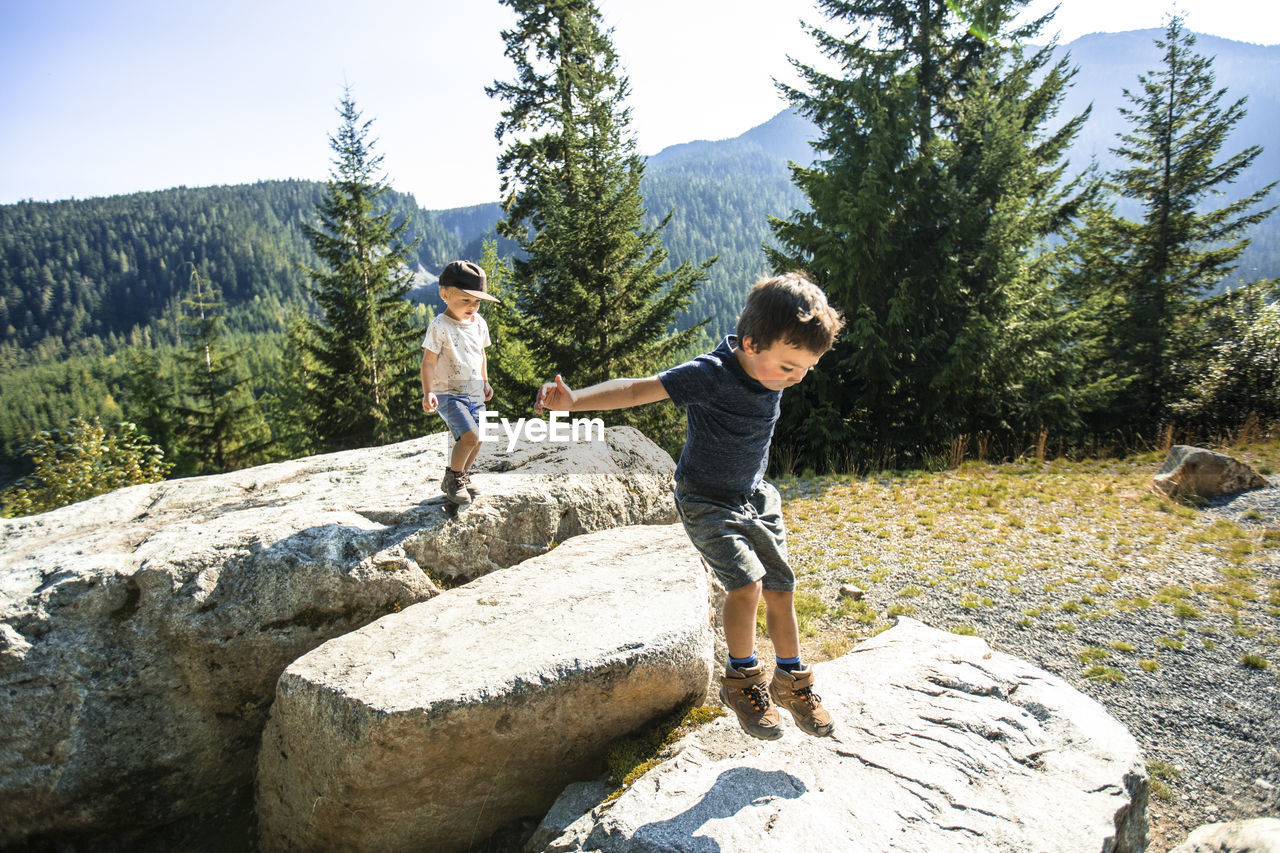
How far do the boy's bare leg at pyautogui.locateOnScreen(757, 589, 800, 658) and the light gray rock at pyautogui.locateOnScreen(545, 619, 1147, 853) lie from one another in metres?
0.59

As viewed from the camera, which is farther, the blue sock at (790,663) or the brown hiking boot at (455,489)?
the brown hiking boot at (455,489)

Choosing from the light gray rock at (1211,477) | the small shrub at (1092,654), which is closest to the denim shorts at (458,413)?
the small shrub at (1092,654)

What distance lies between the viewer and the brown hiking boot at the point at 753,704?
10.5ft

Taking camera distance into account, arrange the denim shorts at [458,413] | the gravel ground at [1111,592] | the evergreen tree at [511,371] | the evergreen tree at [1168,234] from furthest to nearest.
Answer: the evergreen tree at [511,371] → the evergreen tree at [1168,234] → the denim shorts at [458,413] → the gravel ground at [1111,592]

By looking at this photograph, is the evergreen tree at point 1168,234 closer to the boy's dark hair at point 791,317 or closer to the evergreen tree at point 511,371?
the evergreen tree at point 511,371

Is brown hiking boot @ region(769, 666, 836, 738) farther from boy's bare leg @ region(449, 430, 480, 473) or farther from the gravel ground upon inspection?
boy's bare leg @ region(449, 430, 480, 473)

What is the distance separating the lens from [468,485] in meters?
5.13

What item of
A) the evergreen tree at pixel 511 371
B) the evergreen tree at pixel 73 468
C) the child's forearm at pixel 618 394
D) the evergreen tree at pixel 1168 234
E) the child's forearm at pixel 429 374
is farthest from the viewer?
the evergreen tree at pixel 511 371

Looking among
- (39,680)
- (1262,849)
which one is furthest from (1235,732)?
(39,680)

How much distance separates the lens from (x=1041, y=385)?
1259 cm

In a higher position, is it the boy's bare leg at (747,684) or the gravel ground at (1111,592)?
the boy's bare leg at (747,684)

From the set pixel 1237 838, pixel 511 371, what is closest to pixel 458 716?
pixel 1237 838

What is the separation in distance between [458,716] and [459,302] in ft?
10.2

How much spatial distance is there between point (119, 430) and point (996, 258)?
17507 mm
